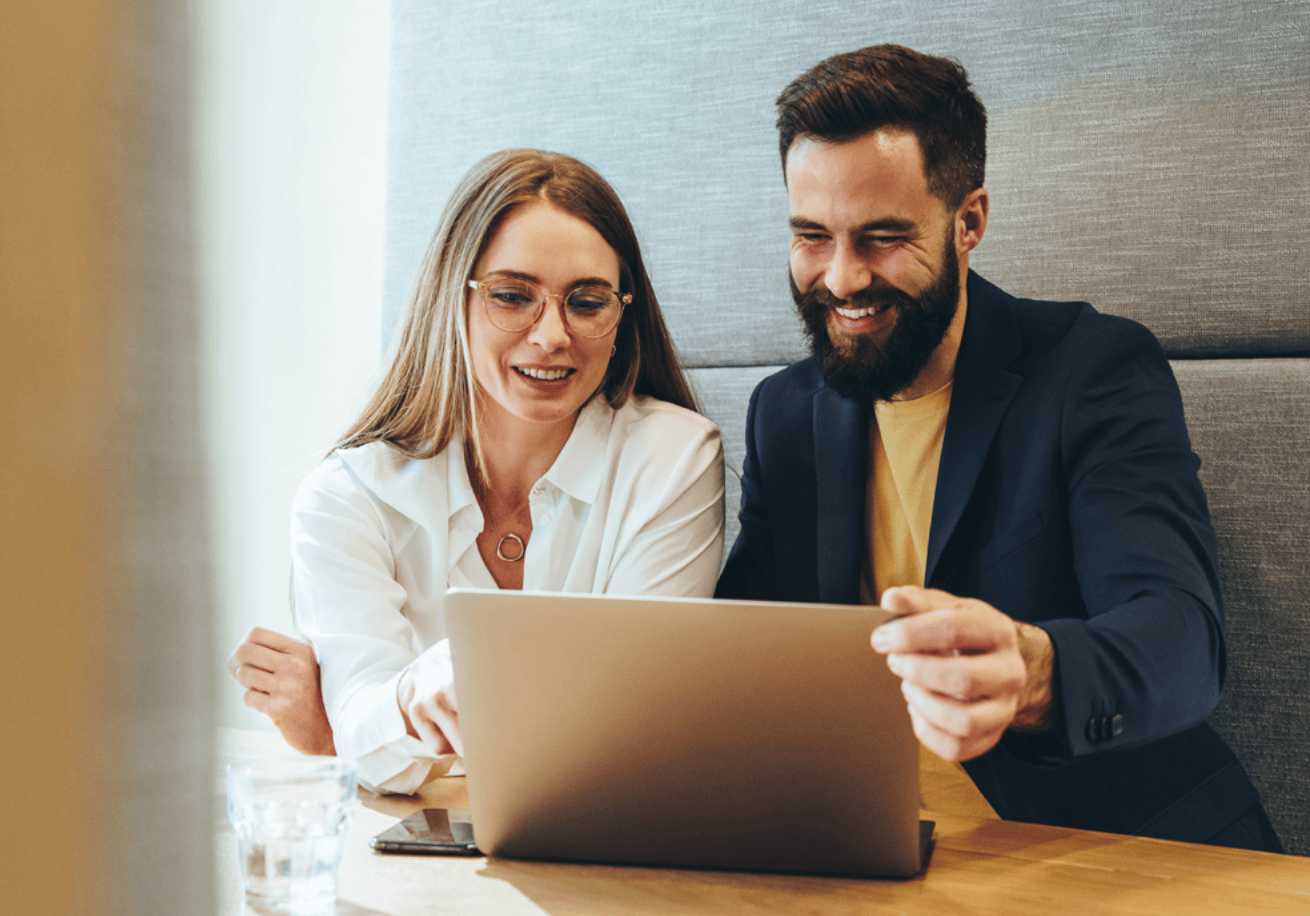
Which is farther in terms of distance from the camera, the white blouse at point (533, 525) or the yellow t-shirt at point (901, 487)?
the yellow t-shirt at point (901, 487)

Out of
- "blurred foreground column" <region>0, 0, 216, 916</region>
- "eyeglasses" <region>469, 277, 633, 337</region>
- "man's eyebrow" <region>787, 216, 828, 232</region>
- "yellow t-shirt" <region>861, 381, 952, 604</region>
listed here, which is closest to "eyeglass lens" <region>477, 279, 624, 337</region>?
"eyeglasses" <region>469, 277, 633, 337</region>

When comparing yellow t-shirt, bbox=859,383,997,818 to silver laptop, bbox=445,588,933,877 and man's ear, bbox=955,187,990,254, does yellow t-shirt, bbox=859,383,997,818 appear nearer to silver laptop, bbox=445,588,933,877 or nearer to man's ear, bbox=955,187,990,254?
man's ear, bbox=955,187,990,254

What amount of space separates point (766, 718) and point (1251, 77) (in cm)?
130

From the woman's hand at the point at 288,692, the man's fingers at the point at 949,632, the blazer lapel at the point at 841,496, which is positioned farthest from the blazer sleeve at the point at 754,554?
the man's fingers at the point at 949,632

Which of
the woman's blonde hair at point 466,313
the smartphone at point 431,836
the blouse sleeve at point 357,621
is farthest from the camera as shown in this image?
the woman's blonde hair at point 466,313

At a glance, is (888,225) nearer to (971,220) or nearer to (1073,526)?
(971,220)

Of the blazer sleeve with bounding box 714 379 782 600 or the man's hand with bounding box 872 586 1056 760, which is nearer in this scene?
the man's hand with bounding box 872 586 1056 760

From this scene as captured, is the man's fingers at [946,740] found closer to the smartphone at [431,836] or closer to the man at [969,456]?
the man at [969,456]

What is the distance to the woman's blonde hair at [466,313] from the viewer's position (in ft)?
4.85

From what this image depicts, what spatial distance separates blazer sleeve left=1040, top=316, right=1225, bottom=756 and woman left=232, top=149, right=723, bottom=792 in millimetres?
508

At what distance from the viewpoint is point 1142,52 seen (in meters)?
1.53

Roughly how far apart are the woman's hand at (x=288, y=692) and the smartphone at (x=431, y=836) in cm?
35

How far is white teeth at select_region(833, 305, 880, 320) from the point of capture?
1438mm

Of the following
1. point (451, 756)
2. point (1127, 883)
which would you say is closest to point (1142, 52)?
point (1127, 883)
